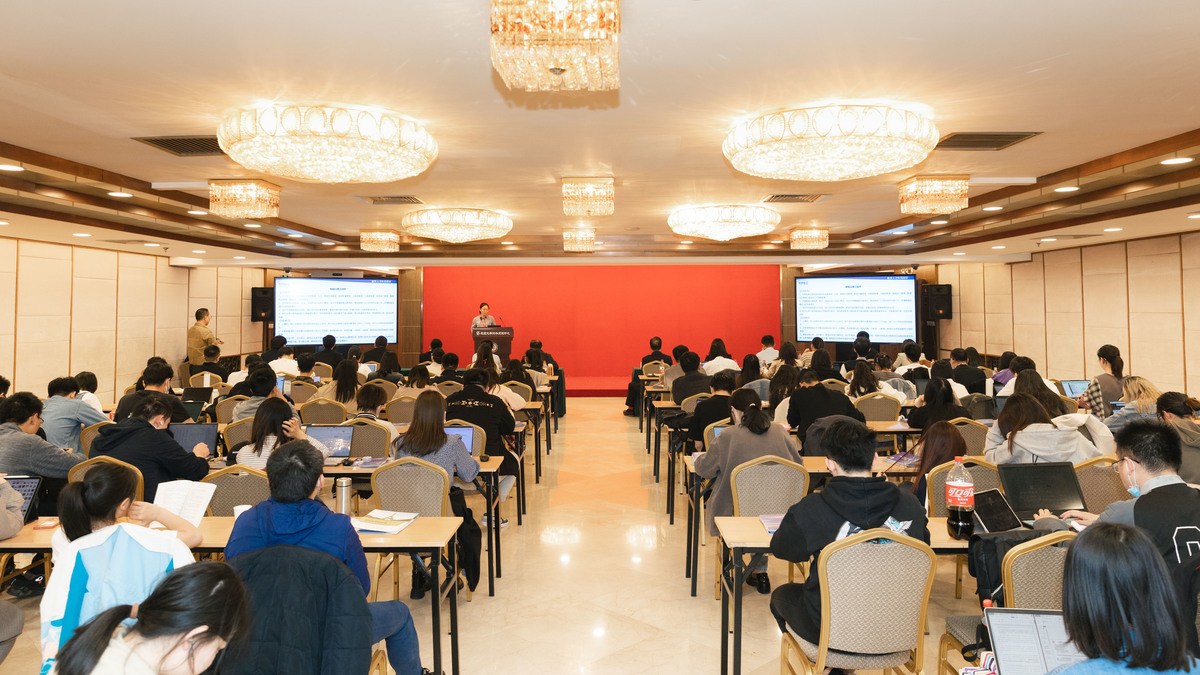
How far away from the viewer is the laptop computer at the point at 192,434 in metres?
Answer: 5.11

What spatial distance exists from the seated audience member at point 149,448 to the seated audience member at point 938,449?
4420 mm

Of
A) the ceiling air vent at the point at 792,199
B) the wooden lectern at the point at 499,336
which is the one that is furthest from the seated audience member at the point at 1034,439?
the wooden lectern at the point at 499,336

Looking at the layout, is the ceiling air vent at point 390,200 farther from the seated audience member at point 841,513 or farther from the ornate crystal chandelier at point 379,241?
the seated audience member at point 841,513

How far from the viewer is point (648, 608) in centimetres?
429

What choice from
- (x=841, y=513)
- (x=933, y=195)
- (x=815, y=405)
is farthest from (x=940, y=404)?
(x=841, y=513)

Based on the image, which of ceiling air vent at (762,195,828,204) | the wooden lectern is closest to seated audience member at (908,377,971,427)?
ceiling air vent at (762,195,828,204)

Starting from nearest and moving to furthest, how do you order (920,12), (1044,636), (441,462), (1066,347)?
(1044,636) → (920,12) → (441,462) → (1066,347)

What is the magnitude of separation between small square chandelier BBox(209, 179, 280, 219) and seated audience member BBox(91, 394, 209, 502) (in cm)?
234

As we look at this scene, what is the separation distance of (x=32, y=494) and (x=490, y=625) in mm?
2509

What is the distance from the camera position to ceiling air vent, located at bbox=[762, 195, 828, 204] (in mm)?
8266

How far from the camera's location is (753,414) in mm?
4426

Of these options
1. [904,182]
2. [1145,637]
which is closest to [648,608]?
[1145,637]

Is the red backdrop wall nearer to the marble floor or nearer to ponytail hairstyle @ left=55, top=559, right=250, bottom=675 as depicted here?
the marble floor

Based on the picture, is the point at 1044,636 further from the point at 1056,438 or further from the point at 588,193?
the point at 588,193
